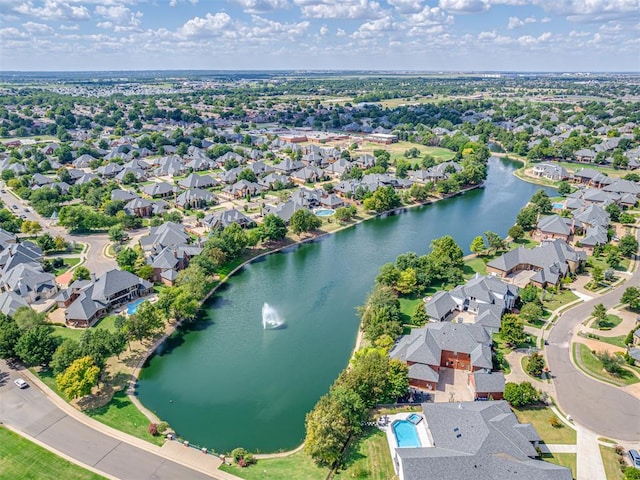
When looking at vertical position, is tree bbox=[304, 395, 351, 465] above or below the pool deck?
above

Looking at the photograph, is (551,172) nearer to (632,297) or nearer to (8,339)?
(632,297)

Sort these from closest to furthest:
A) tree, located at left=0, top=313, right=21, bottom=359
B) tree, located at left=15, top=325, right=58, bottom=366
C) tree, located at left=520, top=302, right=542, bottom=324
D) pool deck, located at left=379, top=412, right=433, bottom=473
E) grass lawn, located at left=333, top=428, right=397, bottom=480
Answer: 1. grass lawn, located at left=333, top=428, right=397, bottom=480
2. pool deck, located at left=379, top=412, right=433, bottom=473
3. tree, located at left=15, top=325, right=58, bottom=366
4. tree, located at left=0, top=313, right=21, bottom=359
5. tree, located at left=520, top=302, right=542, bottom=324

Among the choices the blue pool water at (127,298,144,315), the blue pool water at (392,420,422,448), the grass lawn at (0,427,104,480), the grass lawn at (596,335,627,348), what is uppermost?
the blue pool water at (127,298,144,315)

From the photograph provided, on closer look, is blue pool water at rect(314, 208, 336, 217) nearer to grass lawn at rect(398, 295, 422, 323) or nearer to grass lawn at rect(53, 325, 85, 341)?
grass lawn at rect(398, 295, 422, 323)

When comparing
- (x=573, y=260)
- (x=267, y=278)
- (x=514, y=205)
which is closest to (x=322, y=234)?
(x=267, y=278)

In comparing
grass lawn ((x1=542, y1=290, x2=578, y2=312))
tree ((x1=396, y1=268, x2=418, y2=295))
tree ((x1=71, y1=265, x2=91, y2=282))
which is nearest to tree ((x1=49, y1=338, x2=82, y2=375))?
tree ((x1=71, y1=265, x2=91, y2=282))

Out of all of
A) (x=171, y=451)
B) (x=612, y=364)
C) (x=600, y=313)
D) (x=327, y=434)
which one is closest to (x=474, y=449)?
(x=327, y=434)

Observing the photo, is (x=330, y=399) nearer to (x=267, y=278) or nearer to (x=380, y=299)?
(x=380, y=299)
